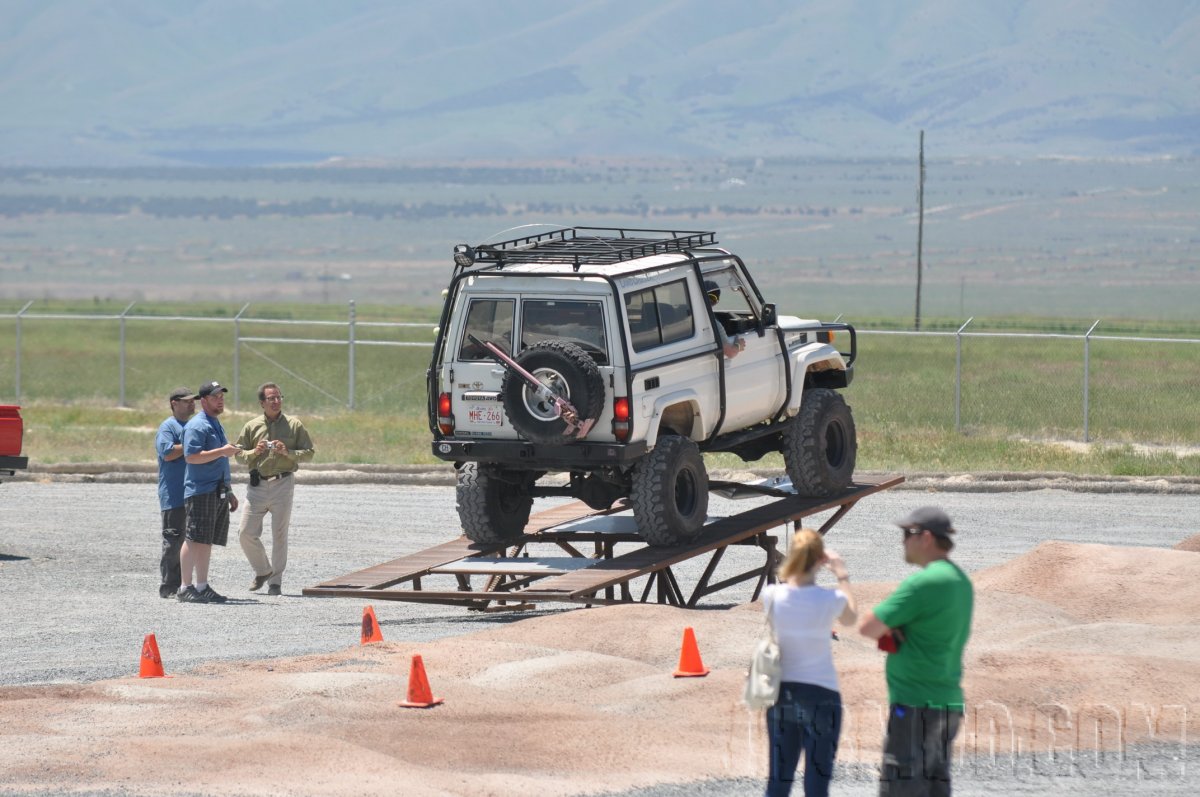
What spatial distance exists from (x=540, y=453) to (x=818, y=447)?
301 centimetres

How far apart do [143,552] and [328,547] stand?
191 centimetres

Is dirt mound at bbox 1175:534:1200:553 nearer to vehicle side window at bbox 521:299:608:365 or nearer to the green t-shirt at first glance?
vehicle side window at bbox 521:299:608:365

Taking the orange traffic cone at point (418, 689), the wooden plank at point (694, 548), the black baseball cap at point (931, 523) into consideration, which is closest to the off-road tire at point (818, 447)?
the wooden plank at point (694, 548)

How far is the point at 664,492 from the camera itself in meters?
15.2

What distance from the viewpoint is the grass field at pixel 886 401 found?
2769 cm

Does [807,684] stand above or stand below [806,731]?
above

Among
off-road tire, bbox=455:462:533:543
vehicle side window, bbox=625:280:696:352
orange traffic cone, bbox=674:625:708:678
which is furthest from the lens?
off-road tire, bbox=455:462:533:543

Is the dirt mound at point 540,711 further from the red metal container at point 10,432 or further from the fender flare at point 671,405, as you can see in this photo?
the red metal container at point 10,432

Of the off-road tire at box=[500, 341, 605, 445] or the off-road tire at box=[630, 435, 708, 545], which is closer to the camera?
the off-road tire at box=[500, 341, 605, 445]

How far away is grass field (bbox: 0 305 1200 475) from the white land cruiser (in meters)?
9.99

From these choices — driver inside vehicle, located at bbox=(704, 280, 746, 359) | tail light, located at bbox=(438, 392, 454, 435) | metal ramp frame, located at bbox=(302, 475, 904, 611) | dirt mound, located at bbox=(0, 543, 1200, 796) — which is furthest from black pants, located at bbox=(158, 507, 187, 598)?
driver inside vehicle, located at bbox=(704, 280, 746, 359)

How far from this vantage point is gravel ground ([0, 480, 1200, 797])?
427 inches

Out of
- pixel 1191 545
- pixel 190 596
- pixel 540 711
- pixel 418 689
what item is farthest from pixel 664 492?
pixel 1191 545

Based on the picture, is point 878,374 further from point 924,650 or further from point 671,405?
point 924,650
